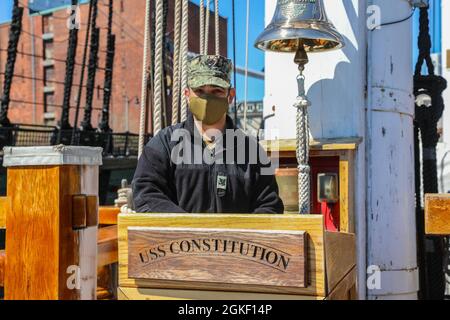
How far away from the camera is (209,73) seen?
255cm

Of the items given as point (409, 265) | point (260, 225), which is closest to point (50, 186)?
point (260, 225)

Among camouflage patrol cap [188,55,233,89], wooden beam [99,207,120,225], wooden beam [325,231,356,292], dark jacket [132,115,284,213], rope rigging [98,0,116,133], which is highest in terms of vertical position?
rope rigging [98,0,116,133]

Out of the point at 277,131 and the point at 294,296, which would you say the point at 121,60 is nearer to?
the point at 277,131

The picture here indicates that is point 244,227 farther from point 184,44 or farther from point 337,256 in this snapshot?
point 184,44

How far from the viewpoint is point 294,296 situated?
5.69 feet

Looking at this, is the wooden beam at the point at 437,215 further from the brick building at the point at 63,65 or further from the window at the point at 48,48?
the window at the point at 48,48

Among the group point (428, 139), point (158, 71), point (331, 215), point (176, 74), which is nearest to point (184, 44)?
point (176, 74)

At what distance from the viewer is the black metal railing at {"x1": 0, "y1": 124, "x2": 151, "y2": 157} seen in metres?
13.6

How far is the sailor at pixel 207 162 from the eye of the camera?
247 centimetres

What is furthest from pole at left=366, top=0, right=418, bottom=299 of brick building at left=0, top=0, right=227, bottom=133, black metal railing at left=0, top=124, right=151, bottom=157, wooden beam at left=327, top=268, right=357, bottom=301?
brick building at left=0, top=0, right=227, bottom=133

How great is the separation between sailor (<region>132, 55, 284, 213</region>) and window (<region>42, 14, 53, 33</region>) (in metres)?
37.2

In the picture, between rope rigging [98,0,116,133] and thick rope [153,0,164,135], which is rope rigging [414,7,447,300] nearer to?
thick rope [153,0,164,135]

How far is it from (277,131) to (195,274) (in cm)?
271

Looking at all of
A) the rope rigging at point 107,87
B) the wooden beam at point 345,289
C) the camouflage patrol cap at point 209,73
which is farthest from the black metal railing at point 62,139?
the wooden beam at point 345,289
